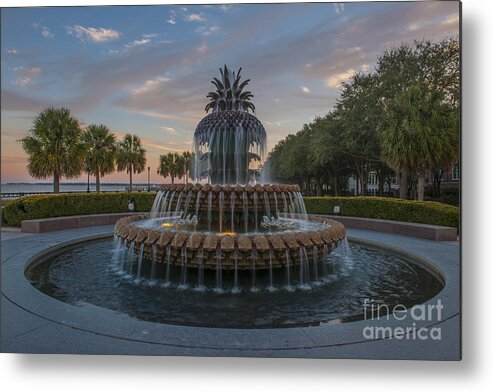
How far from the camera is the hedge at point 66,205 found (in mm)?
14477

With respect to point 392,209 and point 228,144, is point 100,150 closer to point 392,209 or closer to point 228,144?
Result: point 228,144

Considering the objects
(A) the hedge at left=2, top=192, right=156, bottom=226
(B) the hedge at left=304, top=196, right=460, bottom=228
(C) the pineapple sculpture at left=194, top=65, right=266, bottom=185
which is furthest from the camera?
(A) the hedge at left=2, top=192, right=156, bottom=226

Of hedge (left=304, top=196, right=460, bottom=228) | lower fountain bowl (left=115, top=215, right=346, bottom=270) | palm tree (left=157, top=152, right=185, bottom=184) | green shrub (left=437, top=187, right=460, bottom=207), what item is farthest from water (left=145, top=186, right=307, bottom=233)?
palm tree (left=157, top=152, right=185, bottom=184)

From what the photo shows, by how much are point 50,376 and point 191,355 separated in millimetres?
1986

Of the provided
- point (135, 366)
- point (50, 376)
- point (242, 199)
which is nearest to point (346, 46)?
point (242, 199)

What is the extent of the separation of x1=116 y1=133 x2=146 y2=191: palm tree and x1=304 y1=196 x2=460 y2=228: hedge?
129ft

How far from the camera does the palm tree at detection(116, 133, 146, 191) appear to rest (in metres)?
50.3

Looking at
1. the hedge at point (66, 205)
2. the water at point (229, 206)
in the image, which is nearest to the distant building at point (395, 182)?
the water at point (229, 206)

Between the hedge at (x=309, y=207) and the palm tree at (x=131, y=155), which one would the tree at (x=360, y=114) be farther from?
the palm tree at (x=131, y=155)

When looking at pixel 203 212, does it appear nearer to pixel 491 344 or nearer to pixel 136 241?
pixel 136 241

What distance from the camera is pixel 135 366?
12.6 feet

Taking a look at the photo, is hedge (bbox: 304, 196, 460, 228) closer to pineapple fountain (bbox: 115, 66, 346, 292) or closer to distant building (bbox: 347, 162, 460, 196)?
distant building (bbox: 347, 162, 460, 196)

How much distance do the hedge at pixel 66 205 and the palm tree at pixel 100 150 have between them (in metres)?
16.0

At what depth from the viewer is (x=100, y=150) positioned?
110 ft
